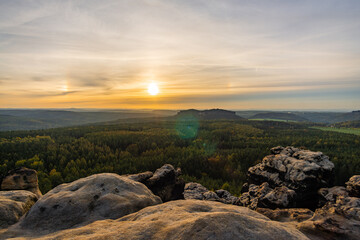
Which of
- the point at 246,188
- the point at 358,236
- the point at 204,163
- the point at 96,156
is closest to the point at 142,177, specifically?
the point at 358,236

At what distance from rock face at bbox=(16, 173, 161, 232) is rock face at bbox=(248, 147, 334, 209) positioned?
869 inches

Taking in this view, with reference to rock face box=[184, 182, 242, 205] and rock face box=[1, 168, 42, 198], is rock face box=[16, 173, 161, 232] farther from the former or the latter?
rock face box=[184, 182, 242, 205]

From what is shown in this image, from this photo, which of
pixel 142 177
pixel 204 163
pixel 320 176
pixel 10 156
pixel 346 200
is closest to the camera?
pixel 346 200

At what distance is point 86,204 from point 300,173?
30003 millimetres

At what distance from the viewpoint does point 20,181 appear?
23859mm

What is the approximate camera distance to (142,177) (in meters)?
25.8

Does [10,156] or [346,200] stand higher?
[346,200]

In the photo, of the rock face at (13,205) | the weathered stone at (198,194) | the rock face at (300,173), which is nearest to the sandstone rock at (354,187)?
the rock face at (300,173)

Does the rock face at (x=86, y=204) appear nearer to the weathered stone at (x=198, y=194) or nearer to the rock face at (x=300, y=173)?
the weathered stone at (x=198, y=194)

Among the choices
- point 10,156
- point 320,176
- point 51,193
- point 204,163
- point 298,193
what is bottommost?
point 204,163

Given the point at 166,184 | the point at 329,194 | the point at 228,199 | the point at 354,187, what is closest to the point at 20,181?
the point at 166,184

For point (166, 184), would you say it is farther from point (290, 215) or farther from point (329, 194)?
point (329, 194)

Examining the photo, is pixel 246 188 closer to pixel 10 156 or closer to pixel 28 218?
pixel 28 218

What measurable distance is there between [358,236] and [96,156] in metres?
91.6
